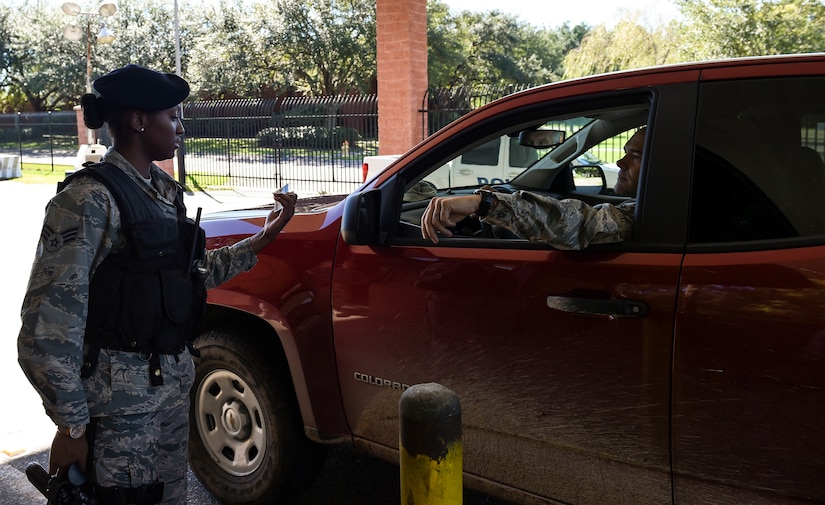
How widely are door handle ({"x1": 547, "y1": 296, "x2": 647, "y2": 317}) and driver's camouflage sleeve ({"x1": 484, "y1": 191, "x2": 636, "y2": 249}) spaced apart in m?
0.17

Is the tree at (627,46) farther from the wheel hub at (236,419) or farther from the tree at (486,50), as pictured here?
the wheel hub at (236,419)

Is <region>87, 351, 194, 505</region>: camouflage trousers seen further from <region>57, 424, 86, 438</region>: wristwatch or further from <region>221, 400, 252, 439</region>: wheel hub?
<region>221, 400, 252, 439</region>: wheel hub

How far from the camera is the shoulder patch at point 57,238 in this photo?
2.07m

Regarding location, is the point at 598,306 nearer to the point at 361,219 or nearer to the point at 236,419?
the point at 361,219

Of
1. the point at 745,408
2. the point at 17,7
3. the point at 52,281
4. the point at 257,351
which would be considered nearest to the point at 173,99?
the point at 52,281

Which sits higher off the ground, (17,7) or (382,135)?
(17,7)

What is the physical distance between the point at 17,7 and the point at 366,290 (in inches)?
2198

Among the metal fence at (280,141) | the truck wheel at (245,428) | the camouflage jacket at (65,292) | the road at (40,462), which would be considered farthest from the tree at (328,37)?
the camouflage jacket at (65,292)

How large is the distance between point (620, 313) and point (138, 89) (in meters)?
1.59

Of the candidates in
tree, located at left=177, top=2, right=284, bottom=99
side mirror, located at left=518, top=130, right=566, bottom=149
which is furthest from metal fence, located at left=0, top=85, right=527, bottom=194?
tree, located at left=177, top=2, right=284, bottom=99

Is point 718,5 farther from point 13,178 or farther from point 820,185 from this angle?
point 820,185

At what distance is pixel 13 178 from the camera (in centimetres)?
2403

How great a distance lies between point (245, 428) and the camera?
333 cm

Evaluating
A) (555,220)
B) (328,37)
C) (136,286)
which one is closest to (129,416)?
(136,286)
